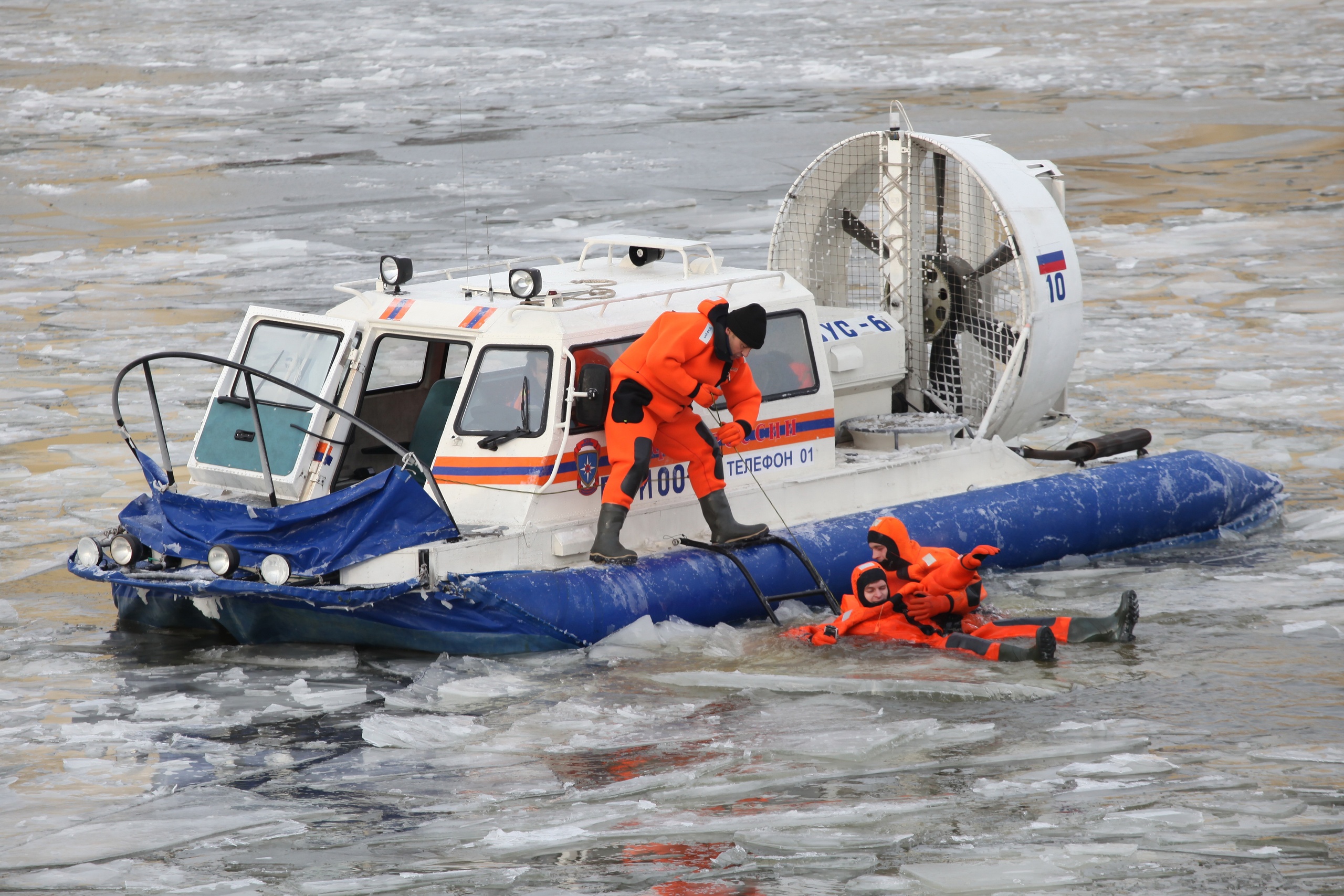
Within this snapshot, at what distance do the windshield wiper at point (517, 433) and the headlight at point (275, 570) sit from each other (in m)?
0.95

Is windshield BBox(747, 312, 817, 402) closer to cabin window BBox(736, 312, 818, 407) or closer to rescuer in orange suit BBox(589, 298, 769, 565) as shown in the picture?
cabin window BBox(736, 312, 818, 407)

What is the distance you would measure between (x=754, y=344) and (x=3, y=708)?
3258 mm

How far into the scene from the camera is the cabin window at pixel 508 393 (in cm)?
717

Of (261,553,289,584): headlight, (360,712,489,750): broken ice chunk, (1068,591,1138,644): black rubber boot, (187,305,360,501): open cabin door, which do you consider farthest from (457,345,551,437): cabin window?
(1068,591,1138,644): black rubber boot

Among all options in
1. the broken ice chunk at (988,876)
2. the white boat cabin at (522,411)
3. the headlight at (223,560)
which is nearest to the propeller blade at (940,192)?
the white boat cabin at (522,411)

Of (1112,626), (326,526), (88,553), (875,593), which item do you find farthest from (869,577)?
(88,553)

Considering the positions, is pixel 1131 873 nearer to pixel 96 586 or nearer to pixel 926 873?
pixel 926 873

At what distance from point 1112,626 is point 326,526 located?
126 inches

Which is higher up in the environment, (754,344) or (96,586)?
(754,344)

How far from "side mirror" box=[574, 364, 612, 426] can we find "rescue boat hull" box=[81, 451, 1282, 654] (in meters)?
0.63


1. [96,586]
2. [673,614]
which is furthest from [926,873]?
[96,586]

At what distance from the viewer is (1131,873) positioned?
16.1 ft

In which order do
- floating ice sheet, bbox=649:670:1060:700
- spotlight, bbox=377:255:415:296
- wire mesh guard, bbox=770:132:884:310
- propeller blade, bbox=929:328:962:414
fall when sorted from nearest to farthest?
floating ice sheet, bbox=649:670:1060:700, spotlight, bbox=377:255:415:296, propeller blade, bbox=929:328:962:414, wire mesh guard, bbox=770:132:884:310

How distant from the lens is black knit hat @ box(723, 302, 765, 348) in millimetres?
7199
